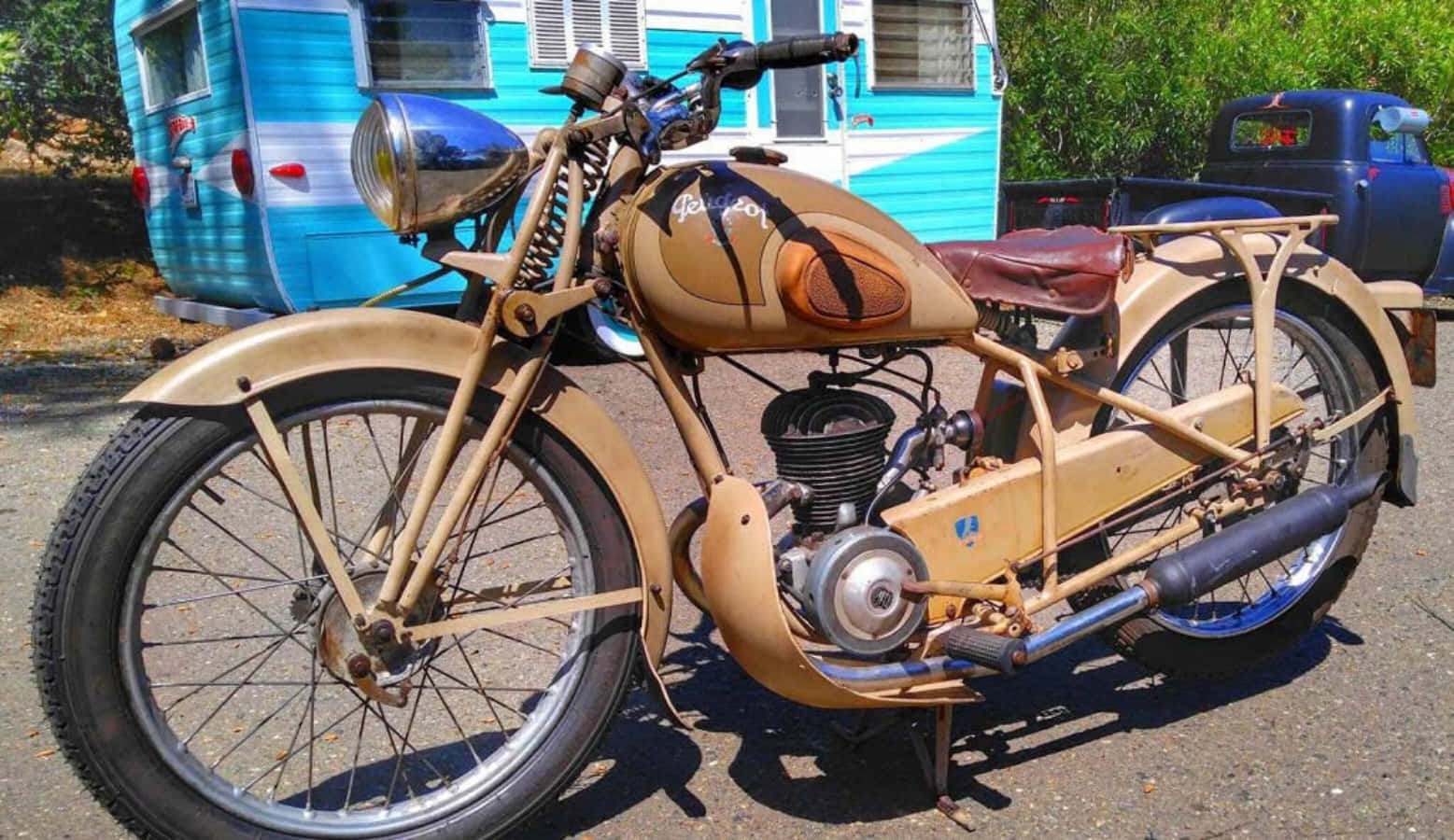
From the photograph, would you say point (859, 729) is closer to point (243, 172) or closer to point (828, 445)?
point (828, 445)

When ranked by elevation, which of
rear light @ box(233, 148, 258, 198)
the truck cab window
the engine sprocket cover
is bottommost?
the engine sprocket cover

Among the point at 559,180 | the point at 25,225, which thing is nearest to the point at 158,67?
the point at 25,225

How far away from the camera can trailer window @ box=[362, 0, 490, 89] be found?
7215 mm

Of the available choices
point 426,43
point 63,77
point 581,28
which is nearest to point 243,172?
point 426,43

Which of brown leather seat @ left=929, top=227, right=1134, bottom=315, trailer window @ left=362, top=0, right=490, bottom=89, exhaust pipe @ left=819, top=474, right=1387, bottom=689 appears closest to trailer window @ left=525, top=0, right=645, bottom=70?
trailer window @ left=362, top=0, right=490, bottom=89

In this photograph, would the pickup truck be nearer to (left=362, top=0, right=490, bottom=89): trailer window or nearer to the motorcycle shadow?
(left=362, top=0, right=490, bottom=89): trailer window

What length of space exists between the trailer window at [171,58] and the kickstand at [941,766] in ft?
20.8

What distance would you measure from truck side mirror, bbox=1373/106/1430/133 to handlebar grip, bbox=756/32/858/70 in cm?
891

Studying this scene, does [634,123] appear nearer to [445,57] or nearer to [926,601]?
[926,601]

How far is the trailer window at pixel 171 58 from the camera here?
298 inches

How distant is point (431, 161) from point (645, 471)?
810 millimetres

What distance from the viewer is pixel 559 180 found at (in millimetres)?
2590

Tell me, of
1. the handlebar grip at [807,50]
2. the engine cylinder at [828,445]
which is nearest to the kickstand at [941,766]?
the engine cylinder at [828,445]

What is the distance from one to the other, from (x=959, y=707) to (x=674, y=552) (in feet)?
3.15
